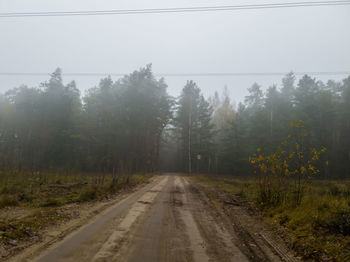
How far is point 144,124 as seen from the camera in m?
29.1

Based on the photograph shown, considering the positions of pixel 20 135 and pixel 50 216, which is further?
pixel 20 135

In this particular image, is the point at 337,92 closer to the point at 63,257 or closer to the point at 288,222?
the point at 288,222

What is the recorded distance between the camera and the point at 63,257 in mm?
3299

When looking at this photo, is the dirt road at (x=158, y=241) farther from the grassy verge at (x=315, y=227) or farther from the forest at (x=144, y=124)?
the forest at (x=144, y=124)

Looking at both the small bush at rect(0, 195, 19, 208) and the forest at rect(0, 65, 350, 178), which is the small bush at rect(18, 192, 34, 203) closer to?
the small bush at rect(0, 195, 19, 208)

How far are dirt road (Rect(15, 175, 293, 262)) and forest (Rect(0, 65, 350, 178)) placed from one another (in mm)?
23353

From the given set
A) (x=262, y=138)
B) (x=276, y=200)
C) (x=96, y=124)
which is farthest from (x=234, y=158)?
(x=276, y=200)

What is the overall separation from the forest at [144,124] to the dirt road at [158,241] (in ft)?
76.6

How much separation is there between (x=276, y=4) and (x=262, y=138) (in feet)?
72.5

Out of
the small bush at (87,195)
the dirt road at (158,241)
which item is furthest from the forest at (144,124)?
the dirt road at (158,241)

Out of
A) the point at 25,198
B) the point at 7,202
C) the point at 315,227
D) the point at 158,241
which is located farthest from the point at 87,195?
the point at 315,227

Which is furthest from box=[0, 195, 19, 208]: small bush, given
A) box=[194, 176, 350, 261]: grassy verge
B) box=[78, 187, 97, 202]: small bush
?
box=[194, 176, 350, 261]: grassy verge

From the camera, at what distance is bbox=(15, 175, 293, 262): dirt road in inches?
136

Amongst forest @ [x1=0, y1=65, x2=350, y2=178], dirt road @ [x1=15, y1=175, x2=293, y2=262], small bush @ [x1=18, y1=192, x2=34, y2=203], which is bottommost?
small bush @ [x1=18, y1=192, x2=34, y2=203]
